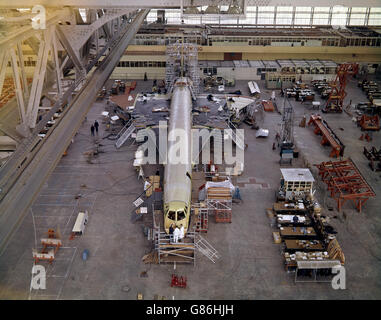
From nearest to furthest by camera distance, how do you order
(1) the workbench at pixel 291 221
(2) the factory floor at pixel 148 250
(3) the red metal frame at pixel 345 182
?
(2) the factory floor at pixel 148 250 → (1) the workbench at pixel 291 221 → (3) the red metal frame at pixel 345 182

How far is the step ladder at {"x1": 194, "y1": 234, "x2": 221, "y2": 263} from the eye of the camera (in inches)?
1438

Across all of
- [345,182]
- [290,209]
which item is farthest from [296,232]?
[345,182]

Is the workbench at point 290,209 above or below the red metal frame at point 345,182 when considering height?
below

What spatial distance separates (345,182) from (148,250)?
21945 millimetres

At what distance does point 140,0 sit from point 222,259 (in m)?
21.9

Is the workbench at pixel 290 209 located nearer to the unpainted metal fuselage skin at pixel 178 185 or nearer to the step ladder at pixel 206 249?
the step ladder at pixel 206 249

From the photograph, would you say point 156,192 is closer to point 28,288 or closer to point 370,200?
A: point 28,288

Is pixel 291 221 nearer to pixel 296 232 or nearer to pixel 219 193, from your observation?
pixel 296 232

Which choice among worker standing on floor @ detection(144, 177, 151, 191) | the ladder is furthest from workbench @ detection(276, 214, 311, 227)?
worker standing on floor @ detection(144, 177, 151, 191)

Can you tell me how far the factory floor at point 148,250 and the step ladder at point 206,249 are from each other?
0.42 metres

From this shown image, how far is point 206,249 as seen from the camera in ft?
122

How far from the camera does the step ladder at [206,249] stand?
36531mm

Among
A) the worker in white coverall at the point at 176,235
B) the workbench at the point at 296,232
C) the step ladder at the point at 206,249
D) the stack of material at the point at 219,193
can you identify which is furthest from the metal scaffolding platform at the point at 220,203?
the worker in white coverall at the point at 176,235

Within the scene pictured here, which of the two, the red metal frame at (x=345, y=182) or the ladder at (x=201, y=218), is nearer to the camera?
the ladder at (x=201, y=218)
